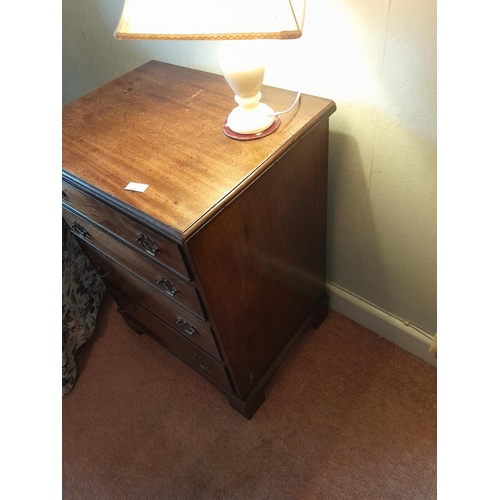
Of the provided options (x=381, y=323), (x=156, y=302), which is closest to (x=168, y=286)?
(x=156, y=302)

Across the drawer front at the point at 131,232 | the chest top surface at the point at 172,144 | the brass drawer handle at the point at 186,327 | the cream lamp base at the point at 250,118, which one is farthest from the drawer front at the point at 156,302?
the cream lamp base at the point at 250,118

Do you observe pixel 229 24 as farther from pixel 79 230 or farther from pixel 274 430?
pixel 274 430

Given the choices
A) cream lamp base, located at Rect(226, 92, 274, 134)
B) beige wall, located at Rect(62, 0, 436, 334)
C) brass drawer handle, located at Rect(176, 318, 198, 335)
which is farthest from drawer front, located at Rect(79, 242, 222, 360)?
beige wall, located at Rect(62, 0, 436, 334)

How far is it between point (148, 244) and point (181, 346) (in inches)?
20.1

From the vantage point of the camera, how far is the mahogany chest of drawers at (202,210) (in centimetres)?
72

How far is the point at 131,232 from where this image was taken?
77 centimetres

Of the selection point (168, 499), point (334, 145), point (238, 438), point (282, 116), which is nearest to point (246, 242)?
point (282, 116)

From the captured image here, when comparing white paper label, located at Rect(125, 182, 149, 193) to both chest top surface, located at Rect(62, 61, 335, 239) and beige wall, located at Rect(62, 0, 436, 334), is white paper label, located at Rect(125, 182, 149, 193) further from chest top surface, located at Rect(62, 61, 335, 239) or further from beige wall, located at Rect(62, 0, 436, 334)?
beige wall, located at Rect(62, 0, 436, 334)

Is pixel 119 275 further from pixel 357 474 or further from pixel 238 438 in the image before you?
pixel 357 474

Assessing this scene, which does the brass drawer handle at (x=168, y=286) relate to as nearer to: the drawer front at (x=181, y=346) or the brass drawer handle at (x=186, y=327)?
the brass drawer handle at (x=186, y=327)

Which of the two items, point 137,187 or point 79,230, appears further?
point 79,230
